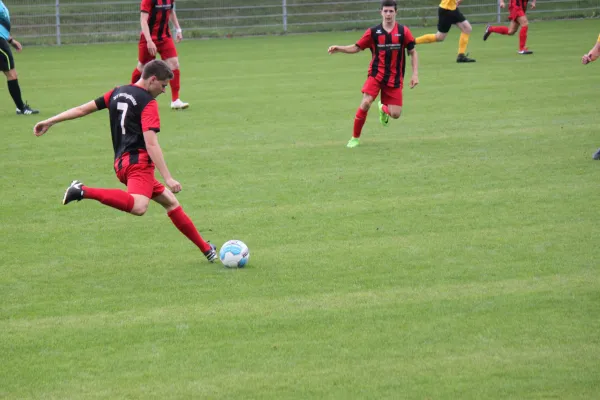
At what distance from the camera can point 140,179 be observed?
716 cm

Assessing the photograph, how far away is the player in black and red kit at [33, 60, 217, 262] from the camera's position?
6.95 m

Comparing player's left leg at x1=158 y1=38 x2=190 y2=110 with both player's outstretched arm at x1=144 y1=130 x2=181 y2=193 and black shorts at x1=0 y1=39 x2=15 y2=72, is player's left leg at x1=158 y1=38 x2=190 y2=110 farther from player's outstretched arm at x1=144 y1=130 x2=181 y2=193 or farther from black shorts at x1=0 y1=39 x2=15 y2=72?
player's outstretched arm at x1=144 y1=130 x2=181 y2=193

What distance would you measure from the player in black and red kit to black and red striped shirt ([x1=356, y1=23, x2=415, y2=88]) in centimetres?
540

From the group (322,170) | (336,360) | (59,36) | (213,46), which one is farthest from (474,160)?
(59,36)

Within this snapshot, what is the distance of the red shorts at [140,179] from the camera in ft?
23.4

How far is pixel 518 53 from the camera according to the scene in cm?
2172

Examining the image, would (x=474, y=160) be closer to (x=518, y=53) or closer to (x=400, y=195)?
(x=400, y=195)

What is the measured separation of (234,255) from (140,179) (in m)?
0.93

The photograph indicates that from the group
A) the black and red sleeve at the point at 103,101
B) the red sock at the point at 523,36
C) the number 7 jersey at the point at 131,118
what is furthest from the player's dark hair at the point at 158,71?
the red sock at the point at 523,36

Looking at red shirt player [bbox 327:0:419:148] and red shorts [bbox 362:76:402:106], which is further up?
red shirt player [bbox 327:0:419:148]

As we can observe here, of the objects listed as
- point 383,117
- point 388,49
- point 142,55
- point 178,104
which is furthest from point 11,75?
point 388,49

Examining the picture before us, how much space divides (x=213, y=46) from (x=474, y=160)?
17067mm

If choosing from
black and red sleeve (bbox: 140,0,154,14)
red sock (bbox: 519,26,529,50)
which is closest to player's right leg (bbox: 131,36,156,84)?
black and red sleeve (bbox: 140,0,154,14)

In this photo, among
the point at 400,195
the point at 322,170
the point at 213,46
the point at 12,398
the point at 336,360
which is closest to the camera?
the point at 12,398
